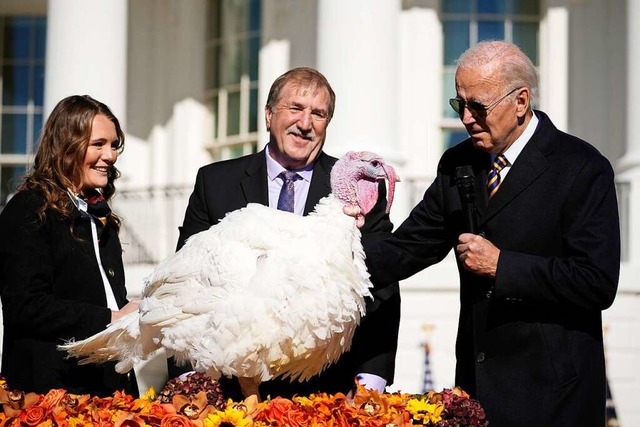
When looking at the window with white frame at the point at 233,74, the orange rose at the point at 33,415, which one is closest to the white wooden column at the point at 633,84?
the window with white frame at the point at 233,74

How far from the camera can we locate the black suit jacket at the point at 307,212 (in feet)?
20.0

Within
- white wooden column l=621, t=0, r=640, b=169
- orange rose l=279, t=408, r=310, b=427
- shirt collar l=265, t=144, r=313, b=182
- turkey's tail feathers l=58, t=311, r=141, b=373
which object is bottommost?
orange rose l=279, t=408, r=310, b=427

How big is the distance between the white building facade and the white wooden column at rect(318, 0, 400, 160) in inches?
0.6

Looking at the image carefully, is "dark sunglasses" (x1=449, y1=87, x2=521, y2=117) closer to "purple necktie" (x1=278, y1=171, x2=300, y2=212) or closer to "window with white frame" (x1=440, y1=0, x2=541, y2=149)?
"purple necktie" (x1=278, y1=171, x2=300, y2=212)

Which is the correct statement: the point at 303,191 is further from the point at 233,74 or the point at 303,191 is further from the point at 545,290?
the point at 233,74

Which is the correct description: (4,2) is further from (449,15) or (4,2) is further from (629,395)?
(629,395)

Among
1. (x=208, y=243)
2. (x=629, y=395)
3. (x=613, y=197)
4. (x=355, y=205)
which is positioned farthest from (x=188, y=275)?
(x=629, y=395)

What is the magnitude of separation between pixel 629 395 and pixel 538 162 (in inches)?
329

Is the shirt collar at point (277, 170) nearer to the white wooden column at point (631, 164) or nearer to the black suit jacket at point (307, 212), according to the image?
the black suit jacket at point (307, 212)

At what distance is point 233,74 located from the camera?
17484 mm

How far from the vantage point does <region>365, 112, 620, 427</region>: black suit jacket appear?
5.33 m

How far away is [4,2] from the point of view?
18219 millimetres

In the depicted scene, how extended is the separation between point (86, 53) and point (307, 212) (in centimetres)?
928

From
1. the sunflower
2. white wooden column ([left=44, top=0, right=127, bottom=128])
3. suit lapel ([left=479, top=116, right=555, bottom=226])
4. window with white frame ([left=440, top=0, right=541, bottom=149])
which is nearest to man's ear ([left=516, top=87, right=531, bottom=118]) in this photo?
suit lapel ([left=479, top=116, right=555, bottom=226])
